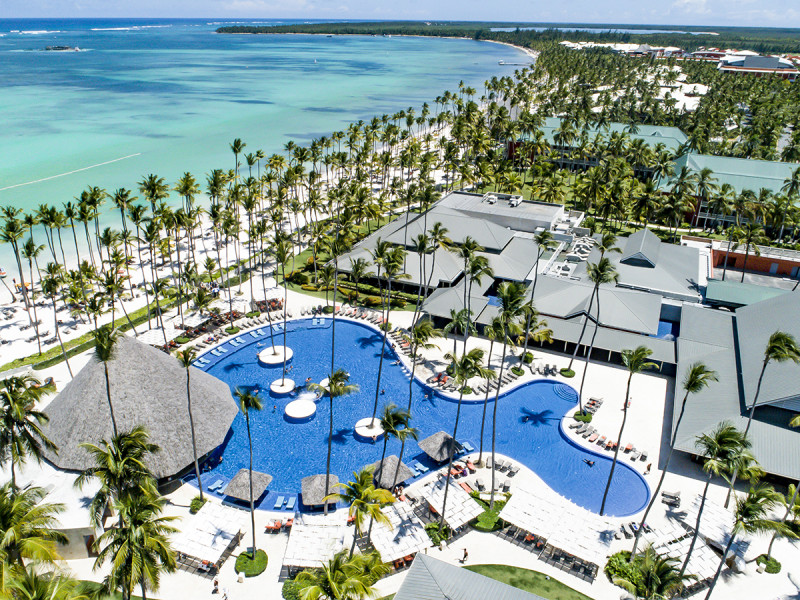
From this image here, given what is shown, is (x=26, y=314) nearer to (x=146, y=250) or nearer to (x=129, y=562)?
(x=146, y=250)

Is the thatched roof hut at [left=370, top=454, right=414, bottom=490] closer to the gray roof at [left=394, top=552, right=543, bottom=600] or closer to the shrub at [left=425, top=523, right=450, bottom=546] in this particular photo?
the shrub at [left=425, top=523, right=450, bottom=546]

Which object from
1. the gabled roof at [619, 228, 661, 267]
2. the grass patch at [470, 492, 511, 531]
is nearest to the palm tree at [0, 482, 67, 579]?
the grass patch at [470, 492, 511, 531]

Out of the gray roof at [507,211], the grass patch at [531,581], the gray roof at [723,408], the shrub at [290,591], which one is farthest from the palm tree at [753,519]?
the gray roof at [507,211]

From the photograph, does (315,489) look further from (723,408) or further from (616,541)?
(723,408)

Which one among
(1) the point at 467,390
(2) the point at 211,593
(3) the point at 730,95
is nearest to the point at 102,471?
(2) the point at 211,593

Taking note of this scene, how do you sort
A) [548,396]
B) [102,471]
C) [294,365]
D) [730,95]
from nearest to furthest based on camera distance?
[102,471] < [548,396] < [294,365] < [730,95]

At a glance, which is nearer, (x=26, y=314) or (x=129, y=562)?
(x=129, y=562)
